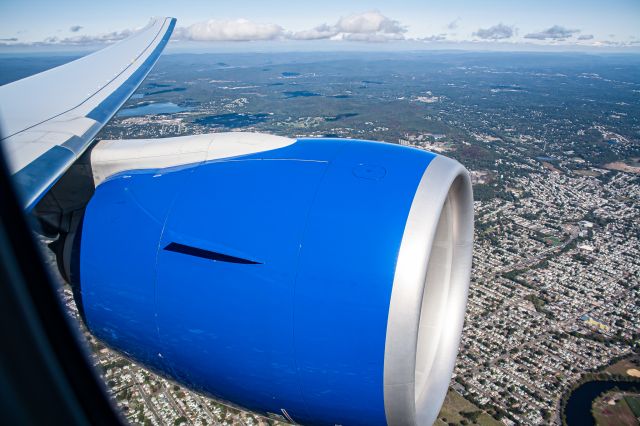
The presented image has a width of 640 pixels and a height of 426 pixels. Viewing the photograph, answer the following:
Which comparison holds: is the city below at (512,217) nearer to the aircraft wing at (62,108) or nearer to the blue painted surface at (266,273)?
the blue painted surface at (266,273)

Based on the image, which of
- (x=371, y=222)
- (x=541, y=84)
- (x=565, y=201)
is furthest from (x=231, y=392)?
(x=541, y=84)

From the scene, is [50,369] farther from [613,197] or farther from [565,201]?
[613,197]

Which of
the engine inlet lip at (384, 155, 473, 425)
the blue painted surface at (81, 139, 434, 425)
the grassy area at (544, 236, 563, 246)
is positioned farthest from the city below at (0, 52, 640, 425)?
the engine inlet lip at (384, 155, 473, 425)

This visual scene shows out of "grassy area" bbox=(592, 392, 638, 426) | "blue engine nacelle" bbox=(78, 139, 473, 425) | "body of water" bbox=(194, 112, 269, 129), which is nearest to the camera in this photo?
"blue engine nacelle" bbox=(78, 139, 473, 425)

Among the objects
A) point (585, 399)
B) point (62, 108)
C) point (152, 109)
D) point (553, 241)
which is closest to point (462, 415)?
point (585, 399)

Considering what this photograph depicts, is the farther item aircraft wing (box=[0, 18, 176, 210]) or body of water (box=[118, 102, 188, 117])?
body of water (box=[118, 102, 188, 117])

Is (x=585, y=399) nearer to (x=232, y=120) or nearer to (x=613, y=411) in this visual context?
(x=613, y=411)

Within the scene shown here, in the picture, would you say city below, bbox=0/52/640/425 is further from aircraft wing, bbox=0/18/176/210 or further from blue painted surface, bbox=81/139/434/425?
aircraft wing, bbox=0/18/176/210
